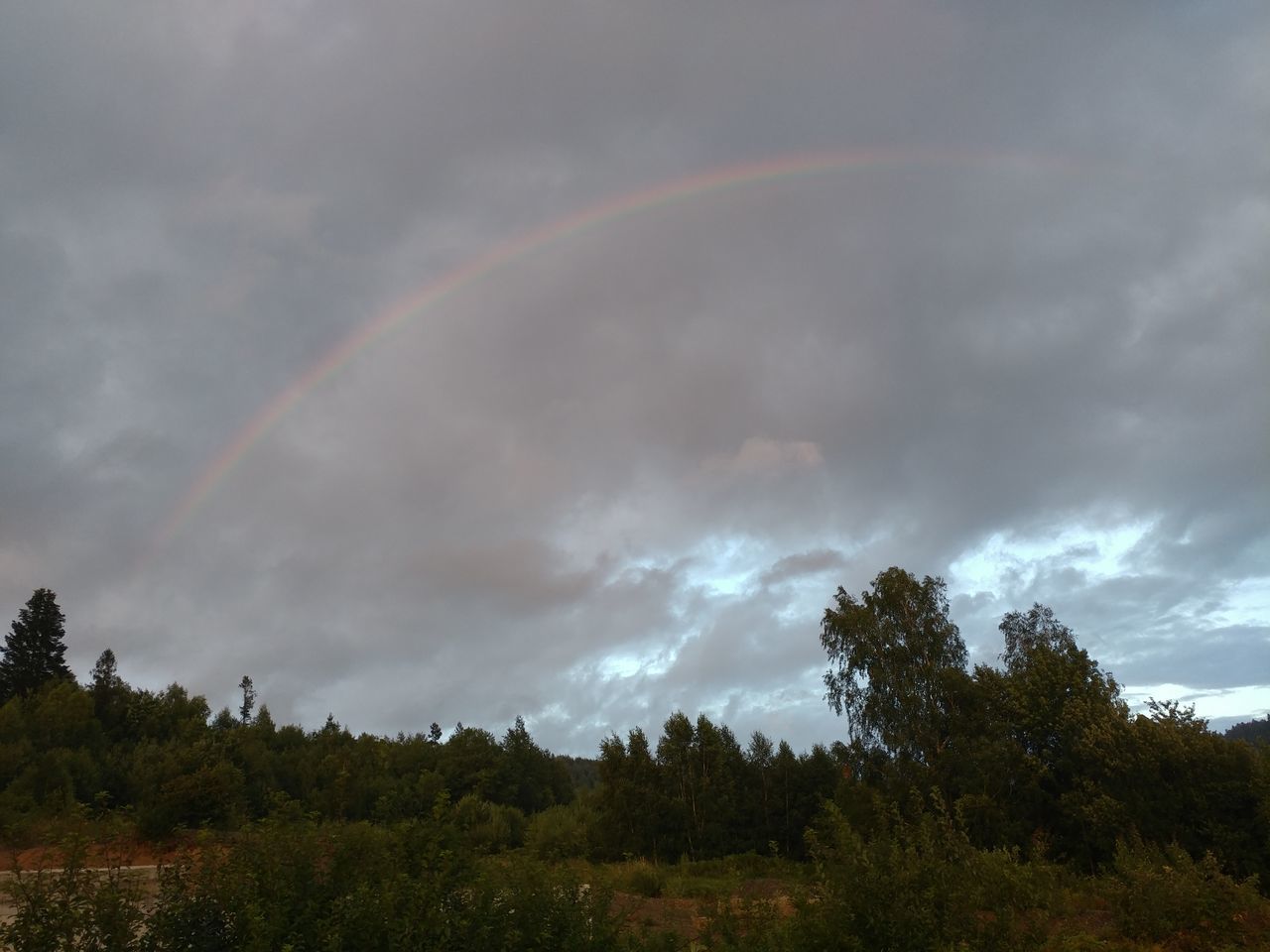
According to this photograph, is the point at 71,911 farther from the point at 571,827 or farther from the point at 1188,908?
the point at 571,827

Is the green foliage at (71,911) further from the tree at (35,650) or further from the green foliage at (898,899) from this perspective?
the tree at (35,650)

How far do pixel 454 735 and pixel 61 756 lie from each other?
3383 centimetres

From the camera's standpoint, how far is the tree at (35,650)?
64.8 meters

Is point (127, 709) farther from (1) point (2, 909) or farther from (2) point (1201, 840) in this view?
(2) point (1201, 840)

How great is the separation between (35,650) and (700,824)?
2329 inches

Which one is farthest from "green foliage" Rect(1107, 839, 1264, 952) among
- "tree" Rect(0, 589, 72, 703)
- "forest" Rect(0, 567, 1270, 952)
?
"tree" Rect(0, 589, 72, 703)

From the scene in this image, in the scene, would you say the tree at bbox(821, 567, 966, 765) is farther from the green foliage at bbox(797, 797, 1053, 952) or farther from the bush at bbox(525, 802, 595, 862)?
the green foliage at bbox(797, 797, 1053, 952)

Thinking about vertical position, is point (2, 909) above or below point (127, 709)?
below

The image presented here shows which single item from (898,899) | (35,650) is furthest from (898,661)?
(35,650)

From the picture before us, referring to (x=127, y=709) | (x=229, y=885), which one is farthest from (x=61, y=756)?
(x=229, y=885)

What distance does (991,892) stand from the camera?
12.9 meters

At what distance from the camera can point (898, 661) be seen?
36.6 meters

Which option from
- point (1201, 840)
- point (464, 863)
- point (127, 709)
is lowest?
point (1201, 840)

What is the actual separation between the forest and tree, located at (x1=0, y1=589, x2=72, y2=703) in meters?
0.25
